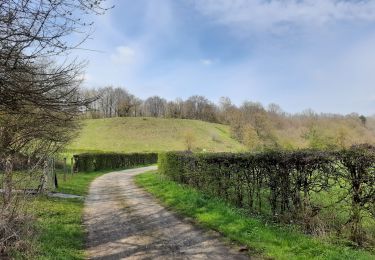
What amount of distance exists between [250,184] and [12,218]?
646 cm

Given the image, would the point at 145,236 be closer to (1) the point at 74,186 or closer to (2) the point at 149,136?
(1) the point at 74,186

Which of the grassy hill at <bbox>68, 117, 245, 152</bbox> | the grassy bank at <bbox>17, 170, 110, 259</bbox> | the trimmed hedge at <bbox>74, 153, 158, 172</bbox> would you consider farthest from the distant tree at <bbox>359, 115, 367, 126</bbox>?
the grassy bank at <bbox>17, 170, 110, 259</bbox>

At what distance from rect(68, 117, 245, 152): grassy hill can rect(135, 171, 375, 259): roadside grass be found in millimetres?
63336

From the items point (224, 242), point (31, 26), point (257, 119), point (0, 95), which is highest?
A: point (257, 119)

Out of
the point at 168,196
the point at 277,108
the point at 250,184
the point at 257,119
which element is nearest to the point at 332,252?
the point at 250,184

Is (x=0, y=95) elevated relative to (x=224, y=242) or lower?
elevated

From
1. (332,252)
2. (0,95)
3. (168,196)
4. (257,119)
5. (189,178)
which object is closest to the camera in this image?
(0,95)

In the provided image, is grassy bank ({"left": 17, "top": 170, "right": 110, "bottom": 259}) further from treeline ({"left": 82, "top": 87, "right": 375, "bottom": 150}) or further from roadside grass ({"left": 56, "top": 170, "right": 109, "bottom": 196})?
treeline ({"left": 82, "top": 87, "right": 375, "bottom": 150})

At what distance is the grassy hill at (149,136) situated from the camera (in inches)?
3174

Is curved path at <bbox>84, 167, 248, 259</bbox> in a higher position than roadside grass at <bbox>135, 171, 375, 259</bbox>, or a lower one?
lower

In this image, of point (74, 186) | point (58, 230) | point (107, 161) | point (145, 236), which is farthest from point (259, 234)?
point (107, 161)

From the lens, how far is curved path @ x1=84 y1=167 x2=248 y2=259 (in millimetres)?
7914

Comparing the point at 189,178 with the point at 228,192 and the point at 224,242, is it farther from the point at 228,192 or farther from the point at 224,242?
the point at 224,242

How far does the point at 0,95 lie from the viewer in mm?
5652
